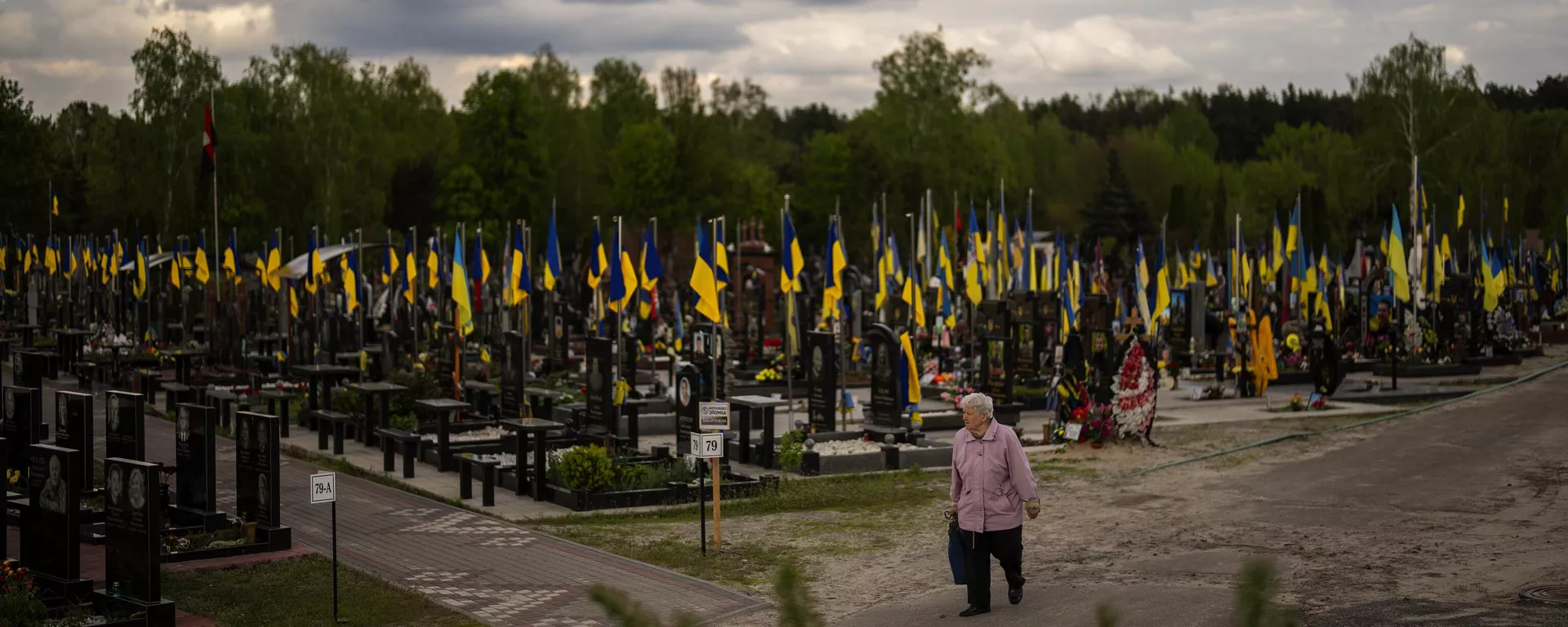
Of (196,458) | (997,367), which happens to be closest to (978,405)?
(196,458)

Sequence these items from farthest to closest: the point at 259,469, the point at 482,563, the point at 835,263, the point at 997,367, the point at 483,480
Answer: the point at 997,367 < the point at 835,263 < the point at 483,480 < the point at 259,469 < the point at 482,563

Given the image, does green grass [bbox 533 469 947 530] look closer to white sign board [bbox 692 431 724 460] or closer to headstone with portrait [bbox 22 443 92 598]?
white sign board [bbox 692 431 724 460]

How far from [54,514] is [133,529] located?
98 cm

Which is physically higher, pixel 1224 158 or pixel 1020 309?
pixel 1224 158

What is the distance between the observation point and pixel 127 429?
16688 mm

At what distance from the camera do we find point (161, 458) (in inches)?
888

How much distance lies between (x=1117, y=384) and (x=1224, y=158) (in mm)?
114544

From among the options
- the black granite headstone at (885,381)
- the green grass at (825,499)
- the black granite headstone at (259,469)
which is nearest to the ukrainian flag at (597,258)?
the black granite headstone at (885,381)

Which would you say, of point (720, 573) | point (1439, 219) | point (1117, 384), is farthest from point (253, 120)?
point (720, 573)

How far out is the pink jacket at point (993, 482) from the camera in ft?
37.5

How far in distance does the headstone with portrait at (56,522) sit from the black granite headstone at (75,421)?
346 cm

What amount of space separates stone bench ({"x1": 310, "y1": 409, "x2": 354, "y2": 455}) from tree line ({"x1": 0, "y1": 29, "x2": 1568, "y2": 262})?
41.5 m

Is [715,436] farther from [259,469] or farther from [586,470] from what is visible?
[259,469]

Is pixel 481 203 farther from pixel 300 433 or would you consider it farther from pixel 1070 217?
pixel 300 433
